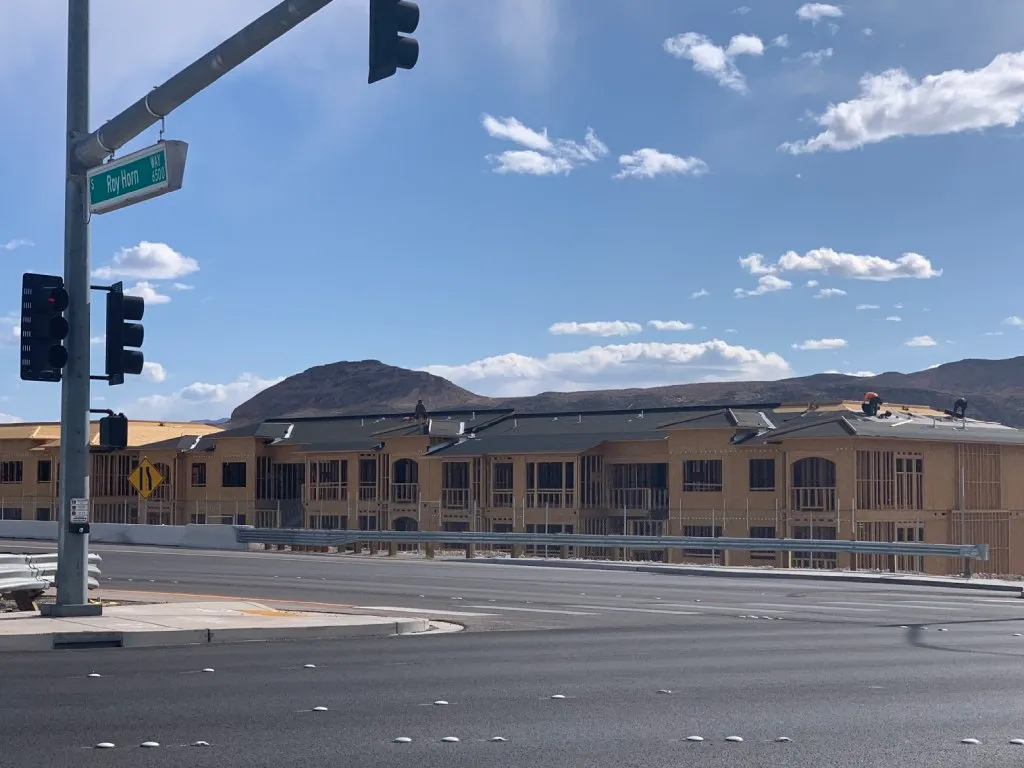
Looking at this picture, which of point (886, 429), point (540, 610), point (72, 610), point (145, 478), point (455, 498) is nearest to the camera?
point (72, 610)

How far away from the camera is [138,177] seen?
1576 cm

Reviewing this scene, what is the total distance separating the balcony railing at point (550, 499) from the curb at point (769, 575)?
15.5 m

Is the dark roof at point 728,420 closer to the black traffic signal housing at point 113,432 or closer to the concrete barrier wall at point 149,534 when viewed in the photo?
the concrete barrier wall at point 149,534

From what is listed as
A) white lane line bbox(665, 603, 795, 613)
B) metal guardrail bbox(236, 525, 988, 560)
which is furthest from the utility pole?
metal guardrail bbox(236, 525, 988, 560)

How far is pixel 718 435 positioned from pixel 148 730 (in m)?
44.5

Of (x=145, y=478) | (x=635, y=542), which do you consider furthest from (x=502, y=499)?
(x=145, y=478)

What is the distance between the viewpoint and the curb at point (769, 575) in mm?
31953

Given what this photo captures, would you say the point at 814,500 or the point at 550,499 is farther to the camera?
the point at 550,499

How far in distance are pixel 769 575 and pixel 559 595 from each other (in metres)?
10.9

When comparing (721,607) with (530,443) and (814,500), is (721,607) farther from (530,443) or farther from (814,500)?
(530,443)

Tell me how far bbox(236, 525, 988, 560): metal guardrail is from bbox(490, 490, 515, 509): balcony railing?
13660 millimetres

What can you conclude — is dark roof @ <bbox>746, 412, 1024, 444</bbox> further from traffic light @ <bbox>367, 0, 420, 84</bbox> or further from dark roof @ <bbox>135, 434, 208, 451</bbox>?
traffic light @ <bbox>367, 0, 420, 84</bbox>

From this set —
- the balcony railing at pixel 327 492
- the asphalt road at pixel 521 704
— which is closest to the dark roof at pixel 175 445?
the balcony railing at pixel 327 492

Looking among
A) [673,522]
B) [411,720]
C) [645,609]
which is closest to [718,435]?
[673,522]
